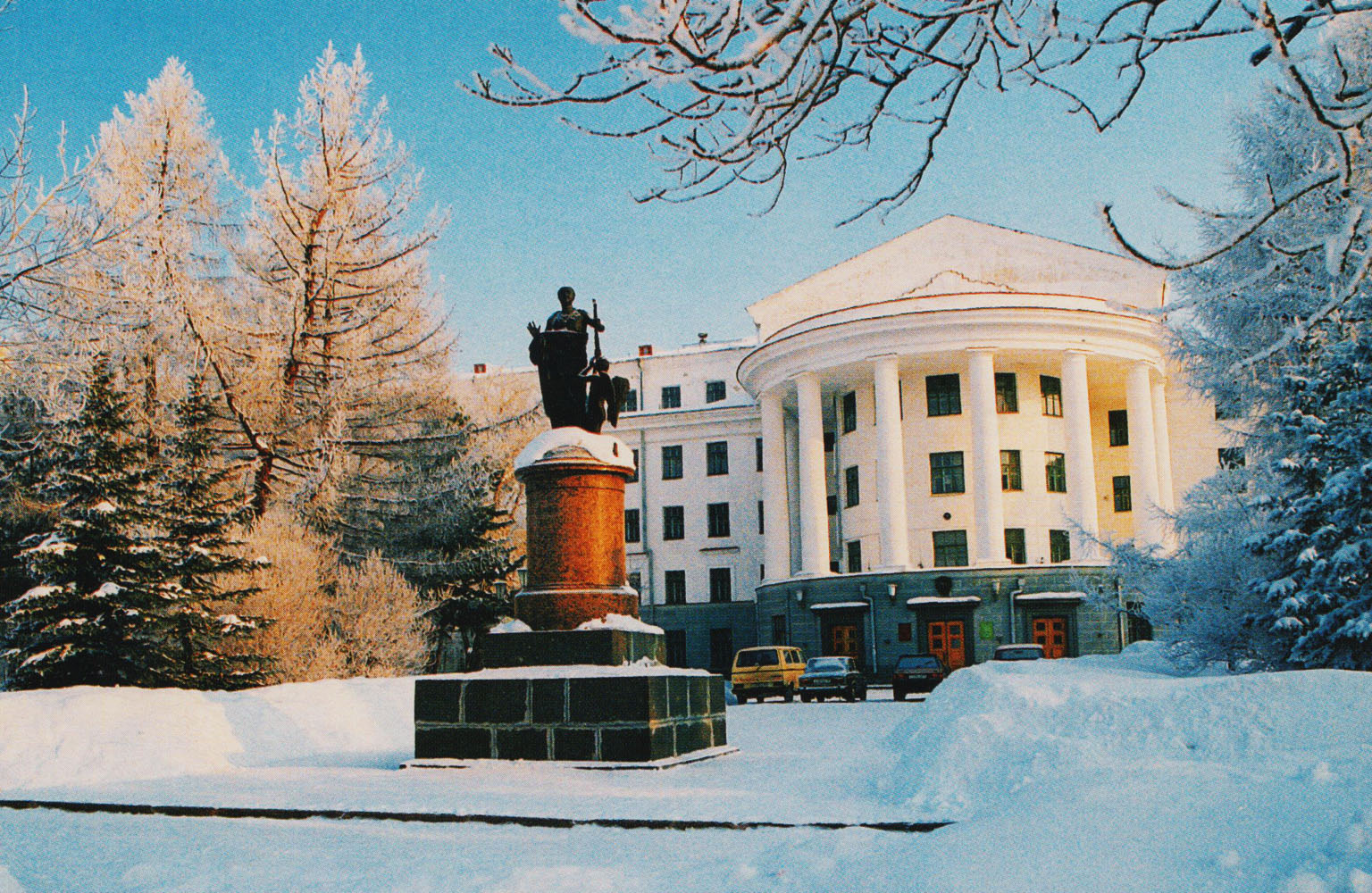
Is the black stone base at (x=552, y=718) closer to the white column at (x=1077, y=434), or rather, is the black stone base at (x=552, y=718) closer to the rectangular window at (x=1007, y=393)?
the white column at (x=1077, y=434)

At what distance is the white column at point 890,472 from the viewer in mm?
42469

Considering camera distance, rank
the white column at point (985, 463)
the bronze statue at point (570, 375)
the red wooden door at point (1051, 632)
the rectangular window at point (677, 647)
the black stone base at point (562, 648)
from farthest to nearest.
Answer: the rectangular window at point (677, 647) < the white column at point (985, 463) < the red wooden door at point (1051, 632) < the bronze statue at point (570, 375) < the black stone base at point (562, 648)

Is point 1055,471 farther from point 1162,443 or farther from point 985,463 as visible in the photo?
point 1162,443

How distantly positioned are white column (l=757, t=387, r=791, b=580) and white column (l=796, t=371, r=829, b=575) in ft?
5.16

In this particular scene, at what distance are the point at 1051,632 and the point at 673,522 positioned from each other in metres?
19.8

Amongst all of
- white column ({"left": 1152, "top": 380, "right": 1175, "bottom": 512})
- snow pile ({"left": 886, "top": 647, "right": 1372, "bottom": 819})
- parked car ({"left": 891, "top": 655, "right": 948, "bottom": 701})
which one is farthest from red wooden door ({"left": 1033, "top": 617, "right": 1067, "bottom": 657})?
snow pile ({"left": 886, "top": 647, "right": 1372, "bottom": 819})

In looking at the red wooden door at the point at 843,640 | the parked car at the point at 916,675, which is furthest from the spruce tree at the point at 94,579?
the red wooden door at the point at 843,640

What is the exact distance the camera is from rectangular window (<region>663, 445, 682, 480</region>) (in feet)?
181

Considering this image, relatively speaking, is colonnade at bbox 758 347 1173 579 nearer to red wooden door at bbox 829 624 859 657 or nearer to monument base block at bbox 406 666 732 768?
red wooden door at bbox 829 624 859 657

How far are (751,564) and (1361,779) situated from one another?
47.8m

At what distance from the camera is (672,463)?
5541cm

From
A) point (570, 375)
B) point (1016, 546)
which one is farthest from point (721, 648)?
point (570, 375)

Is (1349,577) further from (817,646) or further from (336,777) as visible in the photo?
(817,646)

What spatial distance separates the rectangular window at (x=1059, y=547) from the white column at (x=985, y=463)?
2220 mm
